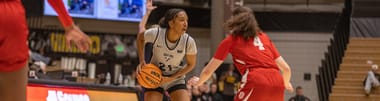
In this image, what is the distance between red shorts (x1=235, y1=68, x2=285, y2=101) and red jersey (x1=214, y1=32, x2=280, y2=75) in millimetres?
71

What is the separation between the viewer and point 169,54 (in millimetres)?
6980

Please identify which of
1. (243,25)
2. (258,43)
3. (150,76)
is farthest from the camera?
(150,76)

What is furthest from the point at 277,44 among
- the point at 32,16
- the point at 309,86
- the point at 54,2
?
the point at 54,2

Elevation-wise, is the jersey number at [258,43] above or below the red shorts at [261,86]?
above

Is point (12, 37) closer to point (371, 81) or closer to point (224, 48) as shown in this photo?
point (224, 48)

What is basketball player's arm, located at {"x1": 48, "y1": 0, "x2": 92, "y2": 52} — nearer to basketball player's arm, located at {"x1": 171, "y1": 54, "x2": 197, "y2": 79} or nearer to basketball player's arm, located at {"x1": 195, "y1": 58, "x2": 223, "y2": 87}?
basketball player's arm, located at {"x1": 195, "y1": 58, "x2": 223, "y2": 87}

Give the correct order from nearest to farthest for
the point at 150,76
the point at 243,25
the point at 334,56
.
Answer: the point at 243,25, the point at 150,76, the point at 334,56

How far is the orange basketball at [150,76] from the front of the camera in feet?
22.3

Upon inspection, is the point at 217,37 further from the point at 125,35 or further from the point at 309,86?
the point at 309,86

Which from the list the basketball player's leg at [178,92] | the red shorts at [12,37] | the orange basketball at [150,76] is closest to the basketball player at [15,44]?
the red shorts at [12,37]

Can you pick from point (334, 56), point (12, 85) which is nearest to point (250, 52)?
point (12, 85)

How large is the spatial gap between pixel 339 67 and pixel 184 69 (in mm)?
14660

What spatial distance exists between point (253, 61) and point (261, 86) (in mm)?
301

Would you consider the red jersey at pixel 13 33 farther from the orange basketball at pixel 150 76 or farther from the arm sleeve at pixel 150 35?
the arm sleeve at pixel 150 35
